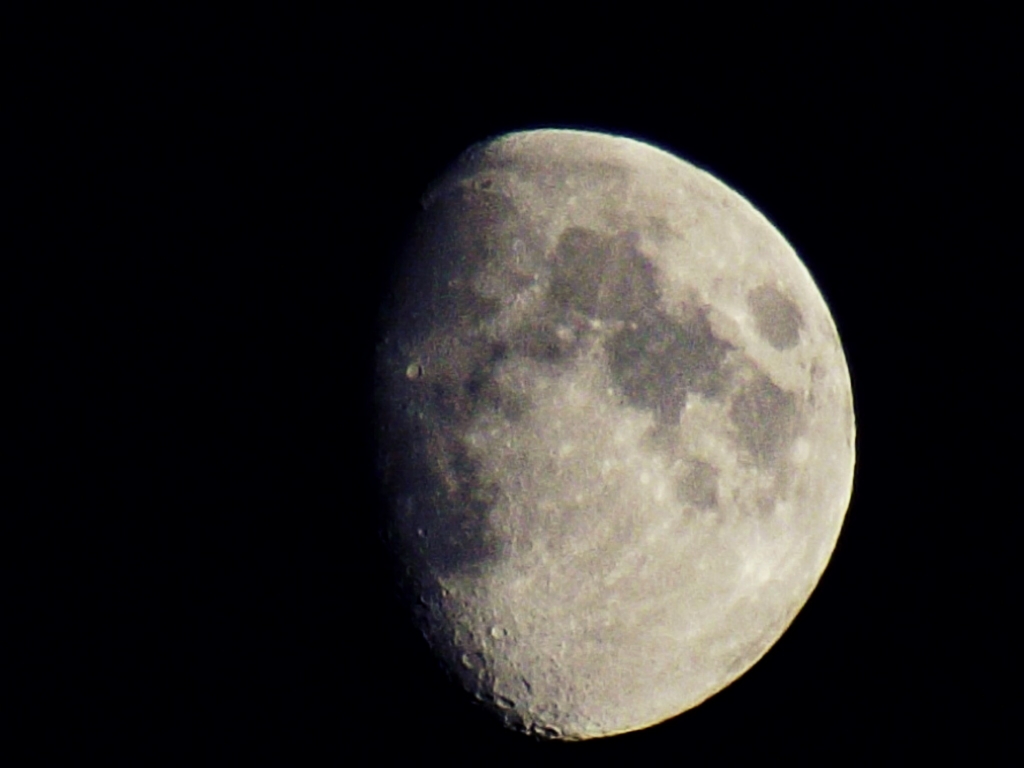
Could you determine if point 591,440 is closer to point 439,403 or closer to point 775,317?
point 439,403

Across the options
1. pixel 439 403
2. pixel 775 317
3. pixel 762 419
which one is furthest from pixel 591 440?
pixel 775 317

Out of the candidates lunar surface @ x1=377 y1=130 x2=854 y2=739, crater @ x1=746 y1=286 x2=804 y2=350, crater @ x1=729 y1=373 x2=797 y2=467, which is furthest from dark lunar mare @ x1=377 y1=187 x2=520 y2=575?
crater @ x1=746 y1=286 x2=804 y2=350

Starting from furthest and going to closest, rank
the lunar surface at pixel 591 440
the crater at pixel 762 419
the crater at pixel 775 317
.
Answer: the crater at pixel 775 317 < the crater at pixel 762 419 < the lunar surface at pixel 591 440

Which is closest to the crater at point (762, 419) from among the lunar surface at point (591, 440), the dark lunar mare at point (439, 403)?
the lunar surface at point (591, 440)

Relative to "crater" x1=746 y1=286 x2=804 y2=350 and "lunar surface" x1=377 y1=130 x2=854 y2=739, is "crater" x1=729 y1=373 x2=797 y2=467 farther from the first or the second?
"crater" x1=746 y1=286 x2=804 y2=350

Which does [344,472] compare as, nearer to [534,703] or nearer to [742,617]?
[534,703]

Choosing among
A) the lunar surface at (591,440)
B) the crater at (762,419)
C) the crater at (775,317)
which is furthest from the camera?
the crater at (775,317)

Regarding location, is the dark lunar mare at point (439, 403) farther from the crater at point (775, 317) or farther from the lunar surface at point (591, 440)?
the crater at point (775, 317)

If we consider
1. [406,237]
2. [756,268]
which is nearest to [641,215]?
[756,268]
